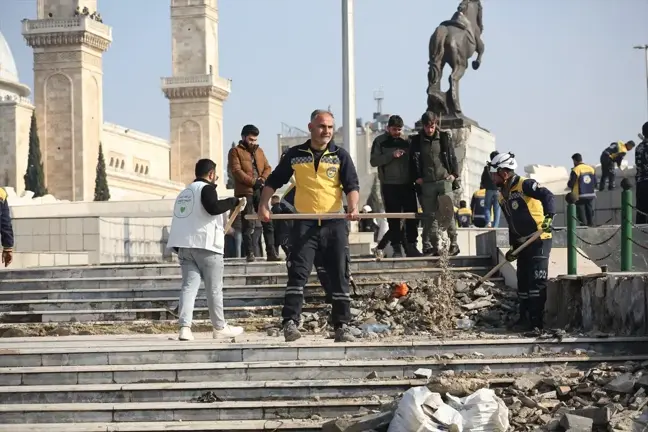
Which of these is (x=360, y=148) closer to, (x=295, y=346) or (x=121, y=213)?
(x=121, y=213)

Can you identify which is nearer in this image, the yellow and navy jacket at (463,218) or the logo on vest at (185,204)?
the logo on vest at (185,204)

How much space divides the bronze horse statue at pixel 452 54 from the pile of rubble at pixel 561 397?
13.2m

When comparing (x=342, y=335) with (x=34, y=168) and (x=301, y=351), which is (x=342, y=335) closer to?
(x=301, y=351)

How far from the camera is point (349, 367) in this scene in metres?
8.33

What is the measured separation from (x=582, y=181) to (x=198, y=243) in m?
9.62

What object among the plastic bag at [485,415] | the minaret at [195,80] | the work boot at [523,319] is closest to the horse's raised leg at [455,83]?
the work boot at [523,319]

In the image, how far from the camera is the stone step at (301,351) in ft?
28.1

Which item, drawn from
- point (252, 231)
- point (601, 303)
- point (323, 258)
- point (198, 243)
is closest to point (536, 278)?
point (601, 303)

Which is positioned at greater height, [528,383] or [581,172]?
[581,172]

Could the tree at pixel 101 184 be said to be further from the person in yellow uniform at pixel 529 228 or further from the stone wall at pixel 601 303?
the person in yellow uniform at pixel 529 228

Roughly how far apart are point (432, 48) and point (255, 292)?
10.0 meters

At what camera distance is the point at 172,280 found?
1278 centimetres

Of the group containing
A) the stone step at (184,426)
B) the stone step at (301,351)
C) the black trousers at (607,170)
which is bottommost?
the stone step at (184,426)

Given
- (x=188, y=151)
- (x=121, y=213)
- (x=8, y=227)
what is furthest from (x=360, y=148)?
(x=8, y=227)
